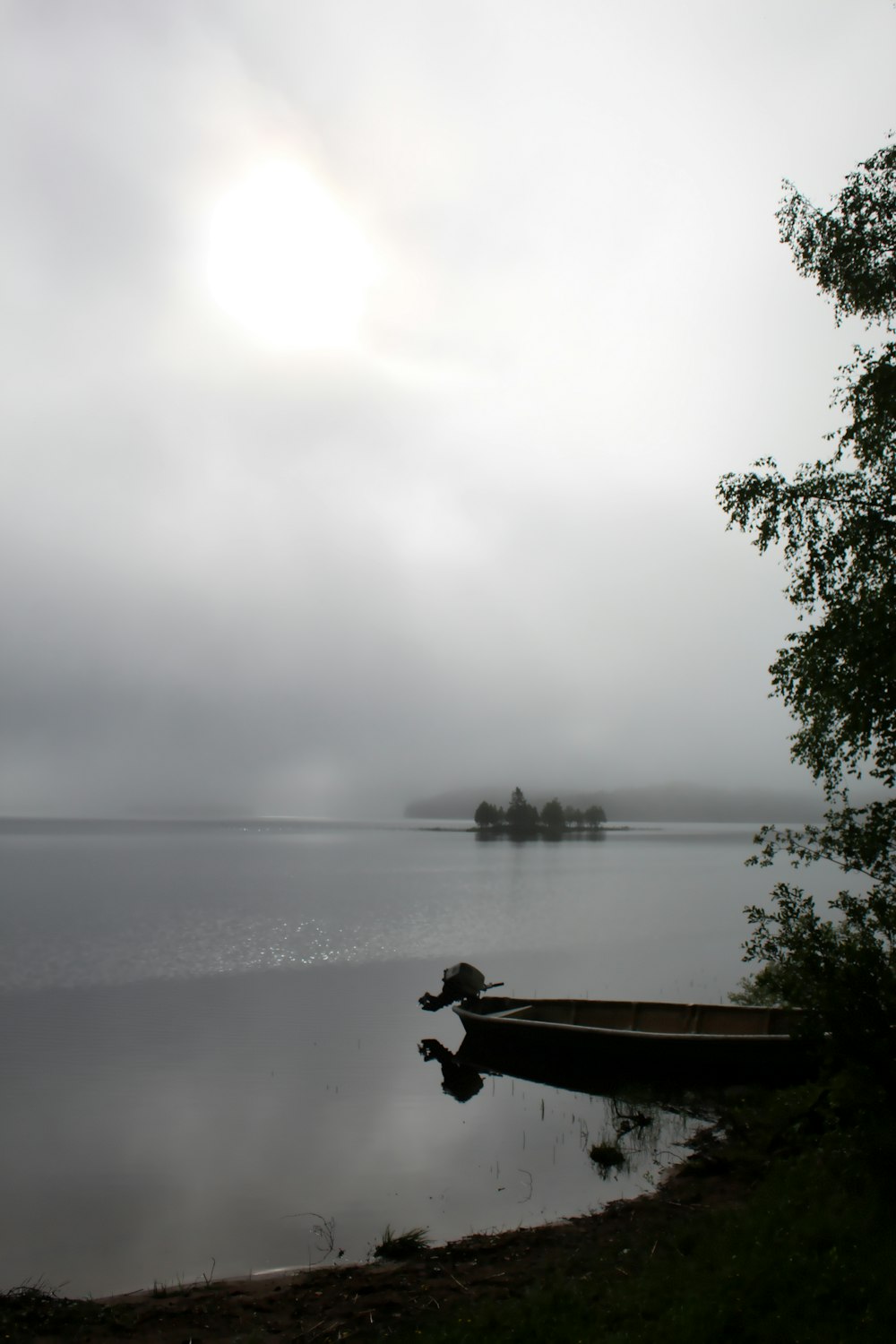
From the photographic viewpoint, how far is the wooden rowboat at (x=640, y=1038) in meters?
19.8

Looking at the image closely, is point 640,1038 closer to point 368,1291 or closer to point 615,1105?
point 615,1105

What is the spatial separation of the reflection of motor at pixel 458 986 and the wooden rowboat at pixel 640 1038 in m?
0.27

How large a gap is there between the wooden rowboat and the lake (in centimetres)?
97

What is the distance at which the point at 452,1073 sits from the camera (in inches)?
936

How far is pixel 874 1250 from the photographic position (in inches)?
314

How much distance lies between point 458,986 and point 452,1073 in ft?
7.41

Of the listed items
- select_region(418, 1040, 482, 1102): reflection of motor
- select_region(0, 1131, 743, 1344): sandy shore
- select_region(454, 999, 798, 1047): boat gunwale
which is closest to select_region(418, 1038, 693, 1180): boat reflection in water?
select_region(418, 1040, 482, 1102): reflection of motor

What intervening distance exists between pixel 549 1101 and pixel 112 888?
224 ft

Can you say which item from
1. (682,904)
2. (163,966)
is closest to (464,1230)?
(163,966)

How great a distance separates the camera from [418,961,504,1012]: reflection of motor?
2497cm

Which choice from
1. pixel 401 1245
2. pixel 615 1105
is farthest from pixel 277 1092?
pixel 401 1245

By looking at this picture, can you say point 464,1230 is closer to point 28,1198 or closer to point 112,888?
point 28,1198

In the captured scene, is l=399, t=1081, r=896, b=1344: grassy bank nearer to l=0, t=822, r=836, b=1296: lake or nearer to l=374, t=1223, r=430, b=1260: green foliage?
l=374, t=1223, r=430, b=1260: green foliage

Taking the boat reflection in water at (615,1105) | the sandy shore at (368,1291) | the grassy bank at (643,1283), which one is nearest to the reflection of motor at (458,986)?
the boat reflection in water at (615,1105)
